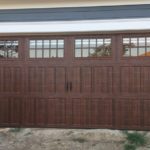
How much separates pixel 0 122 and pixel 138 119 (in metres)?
3.41

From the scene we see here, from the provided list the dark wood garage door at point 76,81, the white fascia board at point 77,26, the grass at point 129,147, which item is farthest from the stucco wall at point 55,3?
the grass at point 129,147

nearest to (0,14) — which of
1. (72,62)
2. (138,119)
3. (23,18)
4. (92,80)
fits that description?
(23,18)

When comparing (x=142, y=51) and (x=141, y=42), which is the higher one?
(x=141, y=42)

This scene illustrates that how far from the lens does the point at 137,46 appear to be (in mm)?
9641

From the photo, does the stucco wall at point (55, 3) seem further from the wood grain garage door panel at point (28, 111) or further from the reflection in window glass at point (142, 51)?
the wood grain garage door panel at point (28, 111)

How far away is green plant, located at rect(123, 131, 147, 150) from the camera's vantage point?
8.48 meters

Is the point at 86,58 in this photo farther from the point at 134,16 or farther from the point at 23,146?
the point at 23,146

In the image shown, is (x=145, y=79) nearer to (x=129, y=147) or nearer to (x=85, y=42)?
(x=85, y=42)

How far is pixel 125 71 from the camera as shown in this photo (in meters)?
9.66

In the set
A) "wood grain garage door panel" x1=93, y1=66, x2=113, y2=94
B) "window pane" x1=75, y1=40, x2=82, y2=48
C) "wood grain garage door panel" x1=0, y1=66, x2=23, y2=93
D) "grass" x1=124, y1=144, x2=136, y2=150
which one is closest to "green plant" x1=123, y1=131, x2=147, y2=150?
"grass" x1=124, y1=144, x2=136, y2=150

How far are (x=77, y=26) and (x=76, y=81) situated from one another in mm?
1333

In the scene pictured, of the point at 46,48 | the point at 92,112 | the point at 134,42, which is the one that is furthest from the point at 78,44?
the point at 92,112

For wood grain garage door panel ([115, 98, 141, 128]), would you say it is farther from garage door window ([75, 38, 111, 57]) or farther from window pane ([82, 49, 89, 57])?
window pane ([82, 49, 89, 57])

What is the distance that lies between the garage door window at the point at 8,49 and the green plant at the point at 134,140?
132 inches
